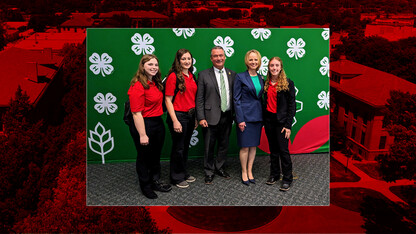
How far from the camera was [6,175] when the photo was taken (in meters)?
3.83

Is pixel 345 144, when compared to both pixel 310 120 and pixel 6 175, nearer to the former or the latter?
pixel 310 120

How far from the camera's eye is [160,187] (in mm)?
4621

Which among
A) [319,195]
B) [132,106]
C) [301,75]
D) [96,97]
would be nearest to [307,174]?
[319,195]

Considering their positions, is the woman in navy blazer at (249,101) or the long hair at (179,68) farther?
the woman in navy blazer at (249,101)

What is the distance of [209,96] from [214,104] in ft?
0.41

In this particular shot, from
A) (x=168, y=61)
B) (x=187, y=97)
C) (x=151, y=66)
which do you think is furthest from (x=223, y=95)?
(x=168, y=61)

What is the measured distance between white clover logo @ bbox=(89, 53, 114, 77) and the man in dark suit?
4.77 ft

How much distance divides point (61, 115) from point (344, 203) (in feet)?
11.6

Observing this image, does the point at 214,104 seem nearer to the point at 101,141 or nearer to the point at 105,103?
the point at 105,103

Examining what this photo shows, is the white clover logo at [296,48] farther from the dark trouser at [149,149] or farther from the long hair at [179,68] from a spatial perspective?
the dark trouser at [149,149]

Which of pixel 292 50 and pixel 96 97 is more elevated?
pixel 292 50

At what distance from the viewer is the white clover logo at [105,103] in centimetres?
519

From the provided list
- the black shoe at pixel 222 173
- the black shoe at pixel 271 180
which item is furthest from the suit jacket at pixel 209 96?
the black shoe at pixel 271 180

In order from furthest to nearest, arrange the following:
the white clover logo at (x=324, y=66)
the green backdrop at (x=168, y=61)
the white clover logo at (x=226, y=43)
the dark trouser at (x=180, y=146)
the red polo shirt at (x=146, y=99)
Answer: the white clover logo at (x=324, y=66), the white clover logo at (x=226, y=43), the green backdrop at (x=168, y=61), the dark trouser at (x=180, y=146), the red polo shirt at (x=146, y=99)
